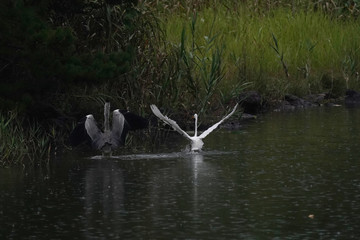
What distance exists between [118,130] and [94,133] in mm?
286

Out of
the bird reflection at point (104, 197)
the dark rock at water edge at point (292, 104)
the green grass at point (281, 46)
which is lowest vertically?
the bird reflection at point (104, 197)

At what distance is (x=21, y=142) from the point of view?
12445 mm

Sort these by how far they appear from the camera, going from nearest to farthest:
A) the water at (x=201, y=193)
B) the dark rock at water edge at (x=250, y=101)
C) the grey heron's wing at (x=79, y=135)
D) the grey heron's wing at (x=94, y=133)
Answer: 1. the water at (x=201, y=193)
2. the grey heron's wing at (x=94, y=133)
3. the grey heron's wing at (x=79, y=135)
4. the dark rock at water edge at (x=250, y=101)

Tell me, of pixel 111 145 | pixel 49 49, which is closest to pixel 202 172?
pixel 111 145

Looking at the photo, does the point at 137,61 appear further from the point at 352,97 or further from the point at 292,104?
the point at 352,97

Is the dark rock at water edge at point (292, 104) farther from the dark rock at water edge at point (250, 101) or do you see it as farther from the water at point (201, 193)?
the water at point (201, 193)

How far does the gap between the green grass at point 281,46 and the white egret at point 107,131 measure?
611 centimetres

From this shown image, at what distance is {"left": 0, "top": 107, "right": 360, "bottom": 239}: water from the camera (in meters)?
8.49

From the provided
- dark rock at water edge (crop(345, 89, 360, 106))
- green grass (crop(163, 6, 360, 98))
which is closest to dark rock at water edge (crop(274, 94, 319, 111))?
green grass (crop(163, 6, 360, 98))

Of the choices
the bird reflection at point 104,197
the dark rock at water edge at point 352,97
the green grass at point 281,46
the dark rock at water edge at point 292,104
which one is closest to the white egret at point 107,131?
the bird reflection at point 104,197

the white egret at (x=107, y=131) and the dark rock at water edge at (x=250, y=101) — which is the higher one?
the dark rock at water edge at (x=250, y=101)

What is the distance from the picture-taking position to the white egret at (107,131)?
12.7m

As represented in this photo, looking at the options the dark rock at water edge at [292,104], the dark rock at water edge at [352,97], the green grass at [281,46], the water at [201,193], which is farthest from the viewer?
the dark rock at water edge at [352,97]

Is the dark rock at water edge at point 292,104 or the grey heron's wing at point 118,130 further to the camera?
the dark rock at water edge at point 292,104
